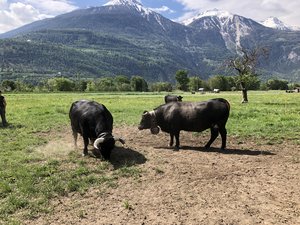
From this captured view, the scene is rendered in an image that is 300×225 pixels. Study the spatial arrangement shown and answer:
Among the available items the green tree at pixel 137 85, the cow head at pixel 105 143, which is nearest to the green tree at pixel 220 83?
the green tree at pixel 137 85

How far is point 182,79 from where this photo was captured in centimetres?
16288

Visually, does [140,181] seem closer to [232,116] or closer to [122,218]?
[122,218]

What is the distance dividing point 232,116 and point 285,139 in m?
9.28

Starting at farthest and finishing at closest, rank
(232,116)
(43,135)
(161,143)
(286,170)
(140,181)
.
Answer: (232,116) < (43,135) < (161,143) < (286,170) < (140,181)

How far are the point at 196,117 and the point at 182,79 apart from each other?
14632cm

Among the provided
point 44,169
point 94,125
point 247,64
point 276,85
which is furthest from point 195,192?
point 276,85

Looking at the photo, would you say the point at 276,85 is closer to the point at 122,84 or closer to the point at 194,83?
the point at 194,83

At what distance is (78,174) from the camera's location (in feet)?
43.9

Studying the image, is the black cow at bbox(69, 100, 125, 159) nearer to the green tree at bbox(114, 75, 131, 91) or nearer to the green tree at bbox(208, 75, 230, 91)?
the green tree at bbox(114, 75, 131, 91)

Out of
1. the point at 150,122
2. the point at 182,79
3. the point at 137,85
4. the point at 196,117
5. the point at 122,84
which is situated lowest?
the point at 150,122

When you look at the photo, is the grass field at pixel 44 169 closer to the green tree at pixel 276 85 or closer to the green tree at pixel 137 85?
the green tree at pixel 137 85

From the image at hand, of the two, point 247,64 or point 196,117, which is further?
point 247,64

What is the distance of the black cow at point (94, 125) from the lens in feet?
48.5

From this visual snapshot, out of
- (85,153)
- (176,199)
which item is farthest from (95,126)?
(176,199)
